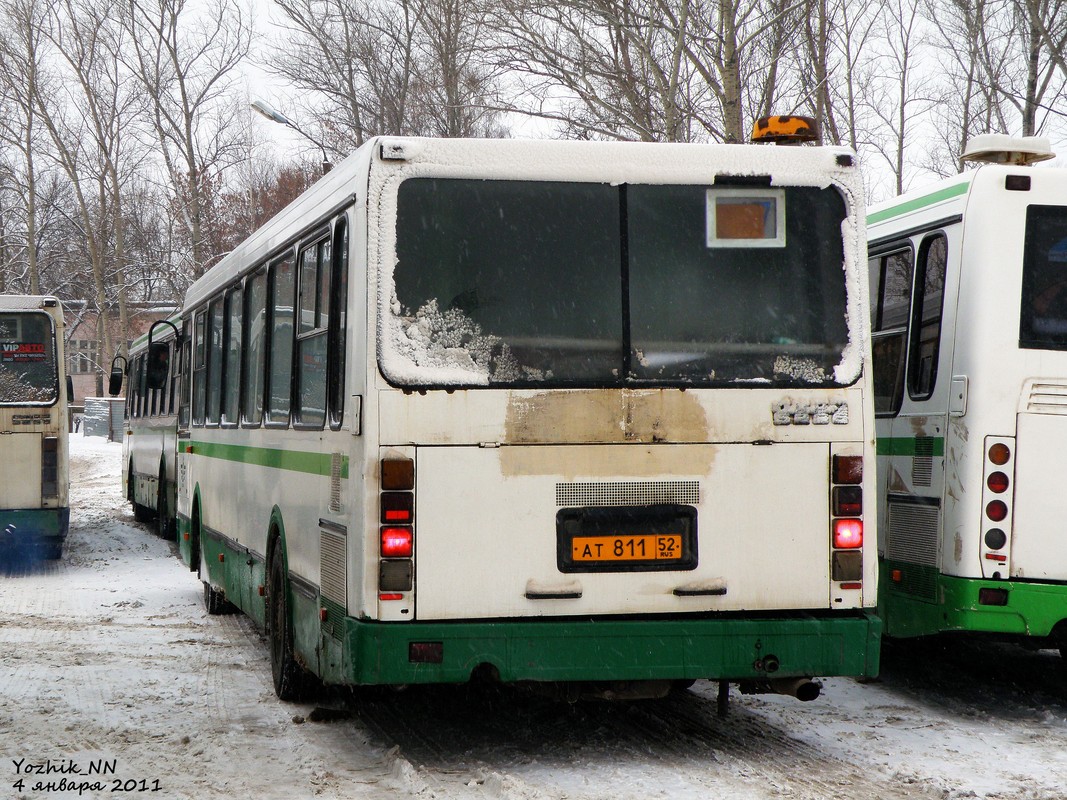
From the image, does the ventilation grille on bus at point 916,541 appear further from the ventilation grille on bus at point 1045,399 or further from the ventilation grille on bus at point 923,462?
the ventilation grille on bus at point 1045,399

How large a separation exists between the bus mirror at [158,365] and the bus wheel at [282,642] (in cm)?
619

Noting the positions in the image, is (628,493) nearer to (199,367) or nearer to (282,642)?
(282,642)

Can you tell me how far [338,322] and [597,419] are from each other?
1.29 m

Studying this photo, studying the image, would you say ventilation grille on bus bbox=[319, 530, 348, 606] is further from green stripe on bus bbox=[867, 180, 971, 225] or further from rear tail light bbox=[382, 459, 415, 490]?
→ green stripe on bus bbox=[867, 180, 971, 225]

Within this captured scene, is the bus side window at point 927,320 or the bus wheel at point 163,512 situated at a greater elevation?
the bus side window at point 927,320

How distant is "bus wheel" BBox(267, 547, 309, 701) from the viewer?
25.2 feet

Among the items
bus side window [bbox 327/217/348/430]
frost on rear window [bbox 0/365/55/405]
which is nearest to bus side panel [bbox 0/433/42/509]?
frost on rear window [bbox 0/365/55/405]

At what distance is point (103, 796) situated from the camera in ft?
19.1

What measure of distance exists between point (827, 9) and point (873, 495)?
61.6ft

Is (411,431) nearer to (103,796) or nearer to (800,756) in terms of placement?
(103,796)

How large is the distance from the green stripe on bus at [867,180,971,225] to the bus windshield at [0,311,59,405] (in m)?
9.54

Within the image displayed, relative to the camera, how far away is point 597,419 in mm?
6094

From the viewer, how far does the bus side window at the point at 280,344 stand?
7.62m

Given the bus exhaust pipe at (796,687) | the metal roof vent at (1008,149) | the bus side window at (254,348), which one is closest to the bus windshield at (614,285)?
the bus exhaust pipe at (796,687)
